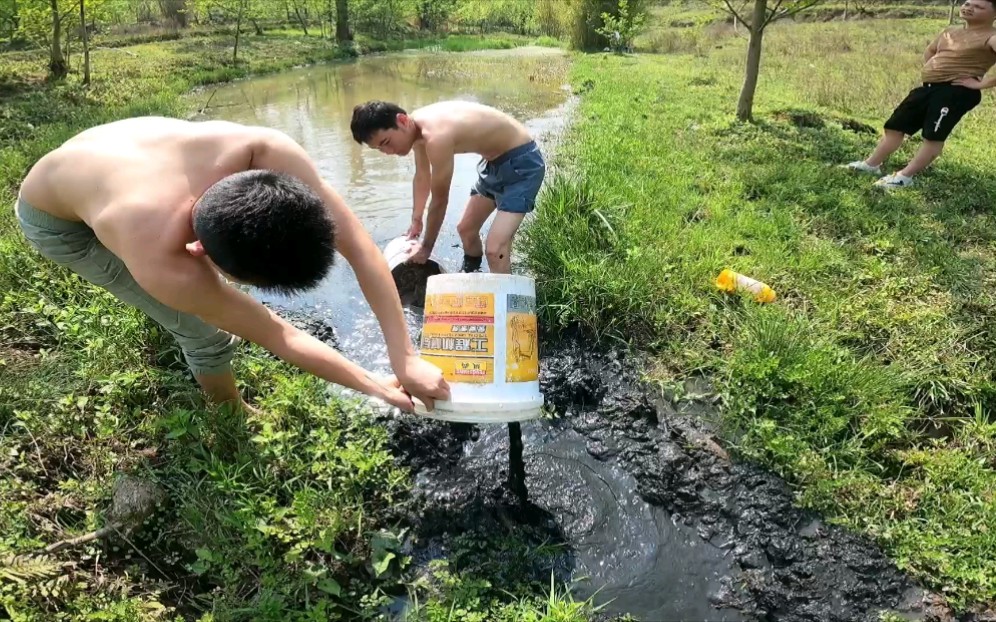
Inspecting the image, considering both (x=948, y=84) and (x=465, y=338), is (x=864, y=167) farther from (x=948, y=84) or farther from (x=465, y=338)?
(x=465, y=338)

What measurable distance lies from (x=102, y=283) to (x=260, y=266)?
4.54ft

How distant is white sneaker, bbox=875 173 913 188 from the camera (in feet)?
16.4

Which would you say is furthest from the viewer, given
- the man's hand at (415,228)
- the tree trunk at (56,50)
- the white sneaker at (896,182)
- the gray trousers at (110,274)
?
the tree trunk at (56,50)

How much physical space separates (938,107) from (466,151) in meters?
4.25

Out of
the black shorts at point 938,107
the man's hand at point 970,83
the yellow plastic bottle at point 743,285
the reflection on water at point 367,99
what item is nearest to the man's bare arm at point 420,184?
the reflection on water at point 367,99

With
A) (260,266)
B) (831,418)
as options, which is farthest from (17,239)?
(831,418)

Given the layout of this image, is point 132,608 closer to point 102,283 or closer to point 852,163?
point 102,283

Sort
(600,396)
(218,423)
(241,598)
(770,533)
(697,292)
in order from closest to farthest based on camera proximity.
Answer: (241,598)
(770,533)
(218,423)
(600,396)
(697,292)

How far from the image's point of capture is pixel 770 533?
7.60 ft

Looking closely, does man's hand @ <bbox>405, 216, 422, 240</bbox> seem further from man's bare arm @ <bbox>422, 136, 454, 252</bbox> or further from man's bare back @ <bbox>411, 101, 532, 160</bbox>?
man's bare back @ <bbox>411, 101, 532, 160</bbox>

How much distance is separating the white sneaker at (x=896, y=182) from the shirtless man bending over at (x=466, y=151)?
10.8ft

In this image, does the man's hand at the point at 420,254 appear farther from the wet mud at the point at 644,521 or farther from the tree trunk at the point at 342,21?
the tree trunk at the point at 342,21

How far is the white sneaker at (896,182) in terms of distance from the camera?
499cm

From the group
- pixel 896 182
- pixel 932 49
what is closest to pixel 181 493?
pixel 896 182
